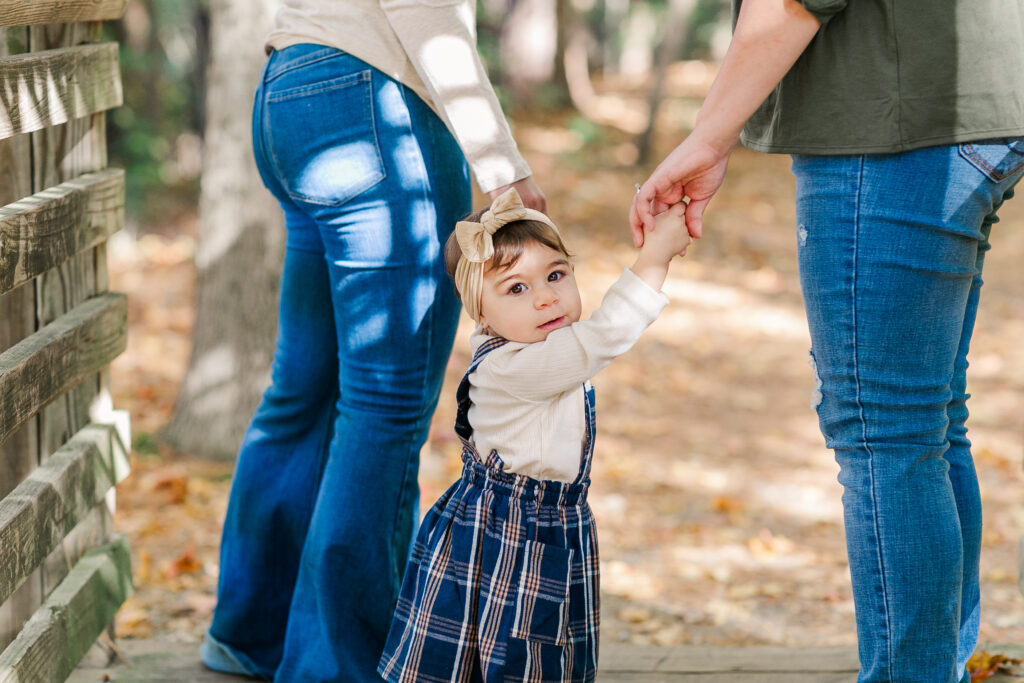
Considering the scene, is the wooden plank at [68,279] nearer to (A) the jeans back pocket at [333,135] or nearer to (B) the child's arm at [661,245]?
(A) the jeans back pocket at [333,135]

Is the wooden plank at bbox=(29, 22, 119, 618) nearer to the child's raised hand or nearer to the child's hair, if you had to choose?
the child's hair

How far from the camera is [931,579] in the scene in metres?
1.88

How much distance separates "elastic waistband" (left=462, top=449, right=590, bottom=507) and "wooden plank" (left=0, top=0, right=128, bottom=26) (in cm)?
120

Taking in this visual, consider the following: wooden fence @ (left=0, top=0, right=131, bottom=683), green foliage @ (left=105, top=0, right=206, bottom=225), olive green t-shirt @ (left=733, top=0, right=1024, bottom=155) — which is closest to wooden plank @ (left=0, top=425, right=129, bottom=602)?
wooden fence @ (left=0, top=0, right=131, bottom=683)

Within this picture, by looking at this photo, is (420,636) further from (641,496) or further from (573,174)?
(573,174)

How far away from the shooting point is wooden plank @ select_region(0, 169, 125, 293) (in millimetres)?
1925

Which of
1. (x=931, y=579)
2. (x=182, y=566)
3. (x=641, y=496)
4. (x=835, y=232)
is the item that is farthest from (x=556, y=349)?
(x=641, y=496)

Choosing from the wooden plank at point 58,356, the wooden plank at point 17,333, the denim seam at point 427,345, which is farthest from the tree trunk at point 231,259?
the denim seam at point 427,345

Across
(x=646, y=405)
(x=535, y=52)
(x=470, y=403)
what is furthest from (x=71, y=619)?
(x=535, y=52)

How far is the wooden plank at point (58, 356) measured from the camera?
196 cm

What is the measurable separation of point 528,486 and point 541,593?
0.20 meters

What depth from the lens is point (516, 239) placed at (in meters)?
2.02

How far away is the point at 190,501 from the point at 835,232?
354 cm

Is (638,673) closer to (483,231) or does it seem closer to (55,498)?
(483,231)
